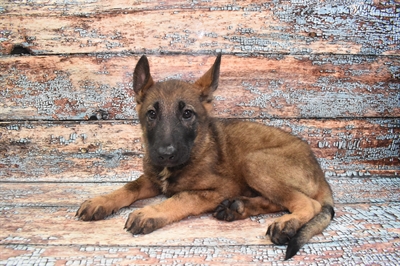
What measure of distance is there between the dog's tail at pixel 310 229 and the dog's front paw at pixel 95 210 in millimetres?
1370

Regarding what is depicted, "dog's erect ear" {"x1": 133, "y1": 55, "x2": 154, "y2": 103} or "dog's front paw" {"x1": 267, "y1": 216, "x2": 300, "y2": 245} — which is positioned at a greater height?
"dog's erect ear" {"x1": 133, "y1": 55, "x2": 154, "y2": 103}

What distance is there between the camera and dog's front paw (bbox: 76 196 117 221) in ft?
10.1

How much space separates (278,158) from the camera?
3.36 metres

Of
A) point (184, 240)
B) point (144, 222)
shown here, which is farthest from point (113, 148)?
point (184, 240)

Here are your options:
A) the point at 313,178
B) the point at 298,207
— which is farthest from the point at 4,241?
the point at 313,178

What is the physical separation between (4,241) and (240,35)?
2.80 meters

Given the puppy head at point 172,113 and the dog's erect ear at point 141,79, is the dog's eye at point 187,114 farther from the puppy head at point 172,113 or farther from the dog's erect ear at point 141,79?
the dog's erect ear at point 141,79

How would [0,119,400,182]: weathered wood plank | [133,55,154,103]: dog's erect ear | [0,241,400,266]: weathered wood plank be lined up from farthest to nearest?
[0,119,400,182]: weathered wood plank
[133,55,154,103]: dog's erect ear
[0,241,400,266]: weathered wood plank

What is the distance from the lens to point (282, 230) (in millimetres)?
2729

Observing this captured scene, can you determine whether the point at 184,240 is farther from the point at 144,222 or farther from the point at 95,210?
the point at 95,210

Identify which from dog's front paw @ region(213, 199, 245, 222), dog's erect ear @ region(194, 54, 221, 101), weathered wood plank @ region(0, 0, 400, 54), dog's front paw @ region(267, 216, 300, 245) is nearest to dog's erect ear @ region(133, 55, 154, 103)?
dog's erect ear @ region(194, 54, 221, 101)

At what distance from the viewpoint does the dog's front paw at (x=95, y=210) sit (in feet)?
10.1

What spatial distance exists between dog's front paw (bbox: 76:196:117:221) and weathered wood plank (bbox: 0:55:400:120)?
4.52 ft

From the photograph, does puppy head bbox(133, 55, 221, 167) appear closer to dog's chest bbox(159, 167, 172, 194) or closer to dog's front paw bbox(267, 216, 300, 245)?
dog's chest bbox(159, 167, 172, 194)
